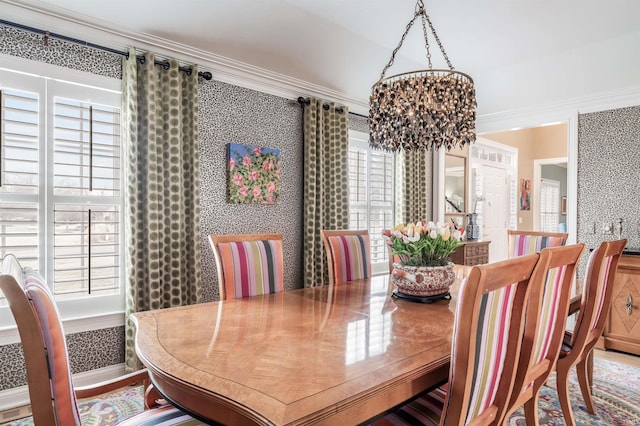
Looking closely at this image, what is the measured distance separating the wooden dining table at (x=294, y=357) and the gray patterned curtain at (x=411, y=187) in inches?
121

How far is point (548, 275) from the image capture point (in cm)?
150

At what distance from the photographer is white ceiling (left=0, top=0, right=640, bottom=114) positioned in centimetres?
284

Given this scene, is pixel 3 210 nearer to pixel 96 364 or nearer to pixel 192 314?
pixel 96 364

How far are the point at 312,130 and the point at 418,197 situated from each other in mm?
1881

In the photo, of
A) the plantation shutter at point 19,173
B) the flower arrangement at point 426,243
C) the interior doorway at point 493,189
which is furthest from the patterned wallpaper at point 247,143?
the interior doorway at point 493,189

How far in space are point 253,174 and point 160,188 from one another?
91cm

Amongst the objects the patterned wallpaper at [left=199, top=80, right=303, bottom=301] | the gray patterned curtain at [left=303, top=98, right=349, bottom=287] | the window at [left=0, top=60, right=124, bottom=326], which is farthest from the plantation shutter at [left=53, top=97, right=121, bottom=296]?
the gray patterned curtain at [left=303, top=98, right=349, bottom=287]

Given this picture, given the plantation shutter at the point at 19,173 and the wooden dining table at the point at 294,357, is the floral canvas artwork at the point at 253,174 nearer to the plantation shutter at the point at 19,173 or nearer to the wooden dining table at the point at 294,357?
the plantation shutter at the point at 19,173

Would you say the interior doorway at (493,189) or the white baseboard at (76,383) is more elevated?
the interior doorway at (493,189)

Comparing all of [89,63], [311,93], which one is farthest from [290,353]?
[311,93]

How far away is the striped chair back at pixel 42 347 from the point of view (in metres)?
0.91

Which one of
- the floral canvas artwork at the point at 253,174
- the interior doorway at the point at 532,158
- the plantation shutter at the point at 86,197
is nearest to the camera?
the plantation shutter at the point at 86,197

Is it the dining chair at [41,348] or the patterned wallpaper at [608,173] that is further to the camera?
the patterned wallpaper at [608,173]

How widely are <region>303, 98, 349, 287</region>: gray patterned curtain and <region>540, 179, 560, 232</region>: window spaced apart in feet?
20.1
